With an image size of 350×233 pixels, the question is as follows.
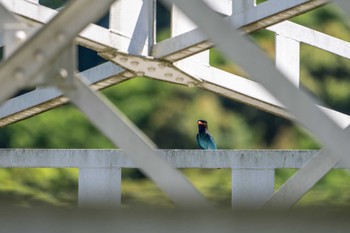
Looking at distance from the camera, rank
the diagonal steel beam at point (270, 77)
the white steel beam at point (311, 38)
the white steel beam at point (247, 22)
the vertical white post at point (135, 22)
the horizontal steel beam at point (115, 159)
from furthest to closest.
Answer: the white steel beam at point (311, 38) → the vertical white post at point (135, 22) → the horizontal steel beam at point (115, 159) → the white steel beam at point (247, 22) → the diagonal steel beam at point (270, 77)

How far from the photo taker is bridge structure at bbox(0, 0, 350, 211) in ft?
14.2

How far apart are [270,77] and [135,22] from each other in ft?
15.3

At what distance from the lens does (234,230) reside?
3.91 m

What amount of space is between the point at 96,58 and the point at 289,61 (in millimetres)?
7455

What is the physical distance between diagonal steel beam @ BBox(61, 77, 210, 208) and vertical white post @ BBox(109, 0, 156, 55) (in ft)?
13.8

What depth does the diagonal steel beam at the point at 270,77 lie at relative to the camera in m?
4.26

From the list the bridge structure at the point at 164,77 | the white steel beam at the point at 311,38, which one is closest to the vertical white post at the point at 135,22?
the bridge structure at the point at 164,77

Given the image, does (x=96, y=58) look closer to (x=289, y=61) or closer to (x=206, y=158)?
(x=289, y=61)

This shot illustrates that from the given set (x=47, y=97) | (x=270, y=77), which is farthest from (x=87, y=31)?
(x=270, y=77)

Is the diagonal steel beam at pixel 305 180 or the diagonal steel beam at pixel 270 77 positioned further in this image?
the diagonal steel beam at pixel 305 180

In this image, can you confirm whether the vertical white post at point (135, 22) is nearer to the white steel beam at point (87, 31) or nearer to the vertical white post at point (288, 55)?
the white steel beam at point (87, 31)

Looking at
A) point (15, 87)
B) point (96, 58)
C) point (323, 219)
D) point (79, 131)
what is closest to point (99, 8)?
point (15, 87)

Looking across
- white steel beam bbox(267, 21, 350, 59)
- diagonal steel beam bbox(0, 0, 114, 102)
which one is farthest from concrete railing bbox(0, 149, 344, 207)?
diagonal steel beam bbox(0, 0, 114, 102)

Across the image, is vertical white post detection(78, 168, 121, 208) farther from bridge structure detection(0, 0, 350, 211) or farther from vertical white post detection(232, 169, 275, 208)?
vertical white post detection(232, 169, 275, 208)
